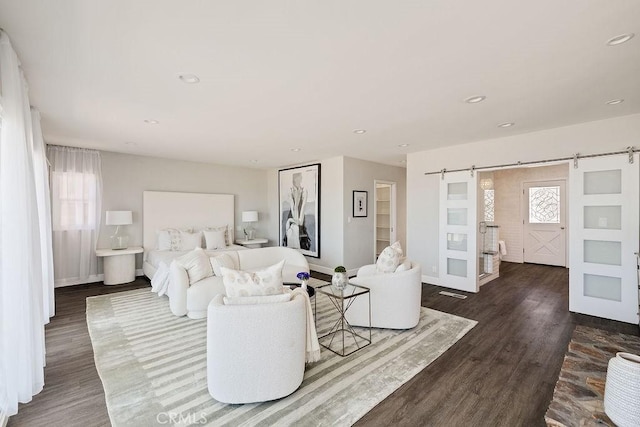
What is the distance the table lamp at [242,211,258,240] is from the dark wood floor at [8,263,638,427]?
3.66m

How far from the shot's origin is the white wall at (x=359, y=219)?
239 inches

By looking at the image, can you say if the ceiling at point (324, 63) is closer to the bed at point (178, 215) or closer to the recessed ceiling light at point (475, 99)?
the recessed ceiling light at point (475, 99)

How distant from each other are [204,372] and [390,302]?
2.03 meters

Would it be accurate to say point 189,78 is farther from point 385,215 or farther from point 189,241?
point 385,215

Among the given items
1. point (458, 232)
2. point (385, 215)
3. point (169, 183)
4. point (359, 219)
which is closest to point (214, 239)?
point (169, 183)

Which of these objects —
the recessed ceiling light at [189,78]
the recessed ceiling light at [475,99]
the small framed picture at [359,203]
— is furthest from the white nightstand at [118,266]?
the recessed ceiling light at [475,99]

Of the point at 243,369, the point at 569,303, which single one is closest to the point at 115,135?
the point at 243,369

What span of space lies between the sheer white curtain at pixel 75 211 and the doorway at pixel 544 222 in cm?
979

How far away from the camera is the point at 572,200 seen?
4012 mm

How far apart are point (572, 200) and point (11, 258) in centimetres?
596

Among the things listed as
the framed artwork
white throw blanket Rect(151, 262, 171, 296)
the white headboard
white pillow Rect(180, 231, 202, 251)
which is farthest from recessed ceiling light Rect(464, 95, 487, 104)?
the white headboard

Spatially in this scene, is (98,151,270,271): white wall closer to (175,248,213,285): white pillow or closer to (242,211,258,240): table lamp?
(242,211,258,240): table lamp

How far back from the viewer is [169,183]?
640cm

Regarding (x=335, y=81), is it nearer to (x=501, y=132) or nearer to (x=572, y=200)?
(x=501, y=132)
